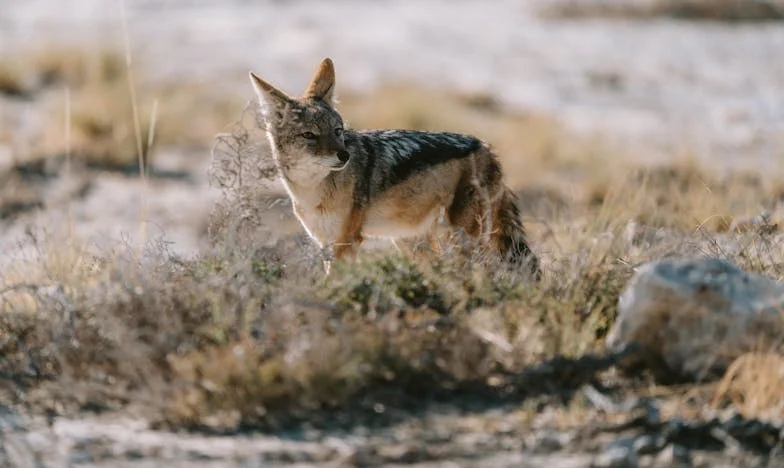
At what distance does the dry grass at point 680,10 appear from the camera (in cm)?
2517

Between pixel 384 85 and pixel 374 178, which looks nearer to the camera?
pixel 374 178

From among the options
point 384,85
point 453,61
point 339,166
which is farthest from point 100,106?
point 339,166

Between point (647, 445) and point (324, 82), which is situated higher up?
point (324, 82)

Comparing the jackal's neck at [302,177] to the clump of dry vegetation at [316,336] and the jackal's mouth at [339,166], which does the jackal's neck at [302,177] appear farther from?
the clump of dry vegetation at [316,336]

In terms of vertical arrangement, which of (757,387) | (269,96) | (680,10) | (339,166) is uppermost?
(269,96)

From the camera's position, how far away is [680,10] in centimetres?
2566

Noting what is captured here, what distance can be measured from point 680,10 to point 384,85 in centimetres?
841

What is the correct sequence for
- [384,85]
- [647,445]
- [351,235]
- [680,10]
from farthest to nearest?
[680,10] → [384,85] → [351,235] → [647,445]

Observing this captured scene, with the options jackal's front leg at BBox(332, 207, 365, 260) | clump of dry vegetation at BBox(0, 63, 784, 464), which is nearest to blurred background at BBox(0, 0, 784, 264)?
jackal's front leg at BBox(332, 207, 365, 260)

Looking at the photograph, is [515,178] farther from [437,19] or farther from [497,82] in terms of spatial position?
[437,19]

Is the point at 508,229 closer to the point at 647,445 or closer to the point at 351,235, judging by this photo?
the point at 351,235

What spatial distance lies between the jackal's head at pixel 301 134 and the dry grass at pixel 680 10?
742 inches

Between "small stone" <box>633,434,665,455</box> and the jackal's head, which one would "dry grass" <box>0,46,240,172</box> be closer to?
the jackal's head

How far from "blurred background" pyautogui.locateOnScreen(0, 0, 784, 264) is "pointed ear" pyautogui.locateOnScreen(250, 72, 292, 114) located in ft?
10.6
